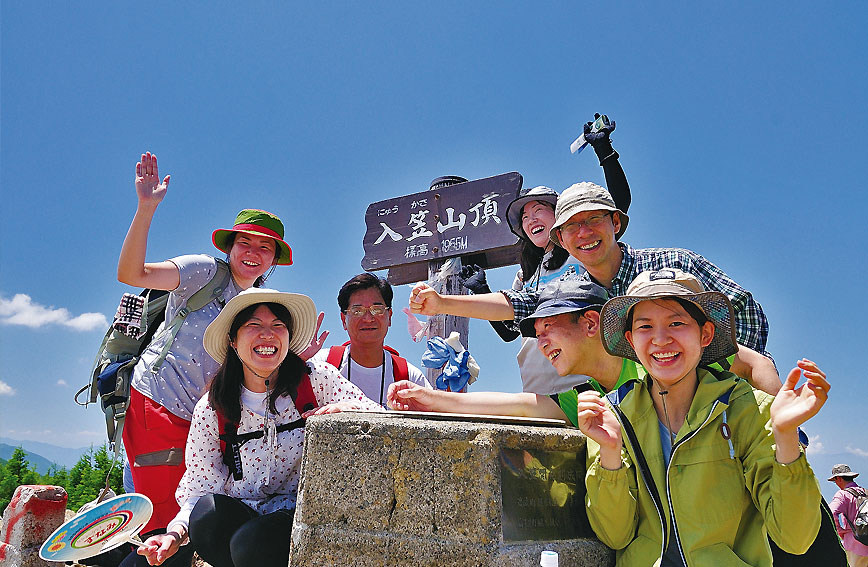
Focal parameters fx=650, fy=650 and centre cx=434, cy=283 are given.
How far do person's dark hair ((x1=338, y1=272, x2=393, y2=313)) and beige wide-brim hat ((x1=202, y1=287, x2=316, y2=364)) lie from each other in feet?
3.47

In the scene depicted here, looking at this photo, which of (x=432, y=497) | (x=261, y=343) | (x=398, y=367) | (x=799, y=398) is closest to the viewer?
(x=799, y=398)

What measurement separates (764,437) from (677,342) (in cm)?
41

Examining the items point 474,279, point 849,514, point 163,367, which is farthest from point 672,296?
point 849,514

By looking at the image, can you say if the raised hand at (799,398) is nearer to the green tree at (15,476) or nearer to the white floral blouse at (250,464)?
the white floral blouse at (250,464)


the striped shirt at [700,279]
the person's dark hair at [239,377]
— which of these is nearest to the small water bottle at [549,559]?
the striped shirt at [700,279]

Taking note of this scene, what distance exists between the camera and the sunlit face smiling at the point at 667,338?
2.30 metres

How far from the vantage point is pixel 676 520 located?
220cm

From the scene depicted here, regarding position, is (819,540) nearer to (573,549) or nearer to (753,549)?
(753,549)

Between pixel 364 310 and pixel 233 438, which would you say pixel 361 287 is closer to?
pixel 364 310

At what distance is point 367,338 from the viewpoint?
14.3 feet

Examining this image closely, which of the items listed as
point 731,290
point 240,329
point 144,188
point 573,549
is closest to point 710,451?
point 573,549

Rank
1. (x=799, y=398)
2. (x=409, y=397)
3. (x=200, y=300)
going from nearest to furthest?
1. (x=799, y=398)
2. (x=409, y=397)
3. (x=200, y=300)

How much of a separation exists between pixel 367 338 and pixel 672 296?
7.90 ft

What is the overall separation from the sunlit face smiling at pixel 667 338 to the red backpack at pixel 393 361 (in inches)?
89.5
